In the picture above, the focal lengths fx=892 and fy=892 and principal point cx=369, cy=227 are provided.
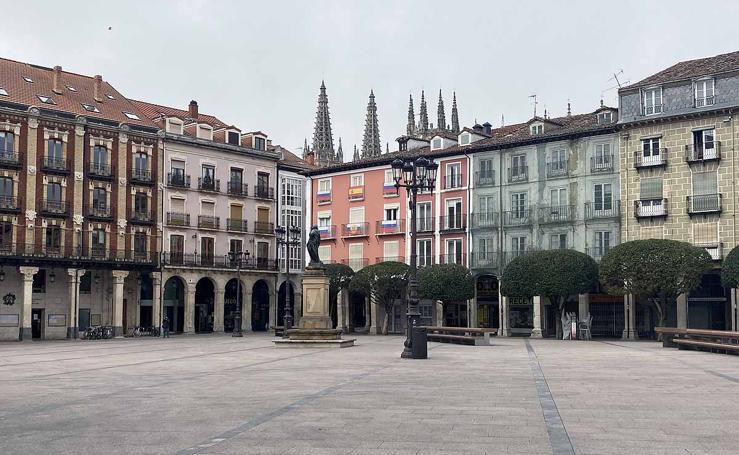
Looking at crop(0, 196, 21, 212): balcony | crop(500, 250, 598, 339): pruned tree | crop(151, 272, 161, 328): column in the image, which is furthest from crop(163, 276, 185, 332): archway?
crop(500, 250, 598, 339): pruned tree

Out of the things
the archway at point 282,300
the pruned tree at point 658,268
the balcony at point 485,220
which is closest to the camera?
the pruned tree at point 658,268

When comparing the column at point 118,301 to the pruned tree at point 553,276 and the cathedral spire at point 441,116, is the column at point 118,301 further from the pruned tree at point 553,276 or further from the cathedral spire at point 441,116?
the cathedral spire at point 441,116

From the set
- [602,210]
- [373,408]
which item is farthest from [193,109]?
[373,408]

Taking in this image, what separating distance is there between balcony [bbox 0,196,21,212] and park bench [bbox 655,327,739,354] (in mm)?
40300

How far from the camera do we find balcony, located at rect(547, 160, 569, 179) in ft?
197

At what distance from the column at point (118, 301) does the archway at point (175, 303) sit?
5840mm

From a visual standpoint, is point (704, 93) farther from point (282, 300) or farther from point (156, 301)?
point (156, 301)

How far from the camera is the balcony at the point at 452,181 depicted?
65438 mm

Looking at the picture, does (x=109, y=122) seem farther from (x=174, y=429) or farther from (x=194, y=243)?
(x=174, y=429)

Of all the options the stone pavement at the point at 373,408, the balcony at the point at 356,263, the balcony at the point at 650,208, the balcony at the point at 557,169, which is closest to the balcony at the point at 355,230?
the balcony at the point at 356,263

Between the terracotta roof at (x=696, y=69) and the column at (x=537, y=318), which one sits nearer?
the terracotta roof at (x=696, y=69)

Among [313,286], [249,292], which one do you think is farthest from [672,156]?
[249,292]

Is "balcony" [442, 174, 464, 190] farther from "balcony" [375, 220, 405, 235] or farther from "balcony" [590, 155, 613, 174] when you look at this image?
"balcony" [590, 155, 613, 174]

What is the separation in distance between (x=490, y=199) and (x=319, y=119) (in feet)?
265
